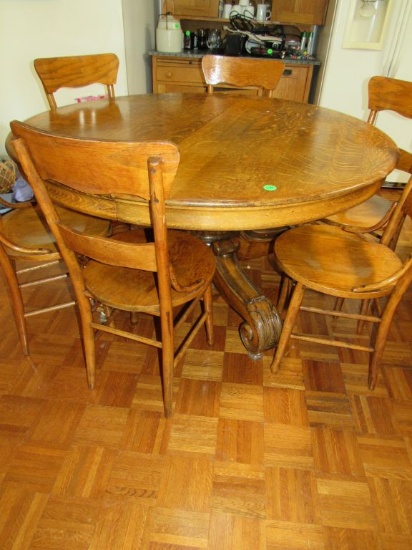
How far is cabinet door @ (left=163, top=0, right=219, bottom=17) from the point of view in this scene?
10.1 ft

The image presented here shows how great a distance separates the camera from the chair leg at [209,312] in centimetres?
143

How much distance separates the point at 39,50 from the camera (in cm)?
259

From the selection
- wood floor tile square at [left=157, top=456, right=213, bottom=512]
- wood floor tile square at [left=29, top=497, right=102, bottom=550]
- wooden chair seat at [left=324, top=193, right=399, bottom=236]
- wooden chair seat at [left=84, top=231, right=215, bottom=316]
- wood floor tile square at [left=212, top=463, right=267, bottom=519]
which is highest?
wooden chair seat at [left=324, top=193, right=399, bottom=236]

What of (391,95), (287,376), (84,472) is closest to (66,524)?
(84,472)

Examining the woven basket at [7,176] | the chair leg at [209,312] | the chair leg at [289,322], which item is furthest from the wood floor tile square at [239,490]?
the woven basket at [7,176]

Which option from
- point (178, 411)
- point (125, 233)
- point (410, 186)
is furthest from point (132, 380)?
point (410, 186)

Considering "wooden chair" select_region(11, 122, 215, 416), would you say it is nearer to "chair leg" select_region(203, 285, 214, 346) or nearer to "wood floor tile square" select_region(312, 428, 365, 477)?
"chair leg" select_region(203, 285, 214, 346)

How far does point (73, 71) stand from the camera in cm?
179

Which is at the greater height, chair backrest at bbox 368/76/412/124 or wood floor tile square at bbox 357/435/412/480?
chair backrest at bbox 368/76/412/124

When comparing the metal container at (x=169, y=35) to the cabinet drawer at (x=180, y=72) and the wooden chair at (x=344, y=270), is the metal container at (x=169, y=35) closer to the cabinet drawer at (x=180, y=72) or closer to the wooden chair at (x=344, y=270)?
the cabinet drawer at (x=180, y=72)

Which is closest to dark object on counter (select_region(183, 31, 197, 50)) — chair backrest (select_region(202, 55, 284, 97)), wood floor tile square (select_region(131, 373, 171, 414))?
chair backrest (select_region(202, 55, 284, 97))

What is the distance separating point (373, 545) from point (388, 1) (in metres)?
3.11

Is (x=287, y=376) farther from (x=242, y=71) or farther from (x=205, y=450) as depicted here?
(x=242, y=71)

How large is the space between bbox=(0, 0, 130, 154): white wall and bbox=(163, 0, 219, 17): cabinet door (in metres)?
0.86
